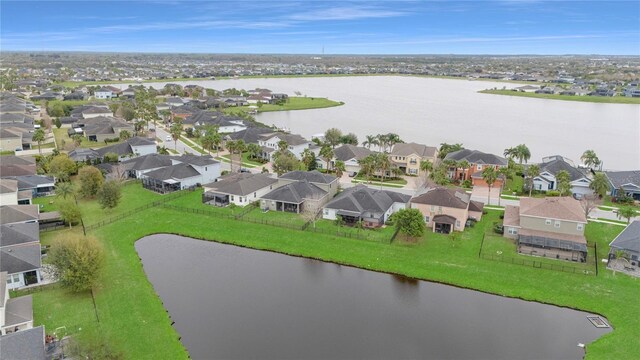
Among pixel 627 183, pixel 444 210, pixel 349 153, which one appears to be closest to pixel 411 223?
pixel 444 210

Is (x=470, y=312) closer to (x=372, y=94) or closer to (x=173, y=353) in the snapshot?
(x=173, y=353)

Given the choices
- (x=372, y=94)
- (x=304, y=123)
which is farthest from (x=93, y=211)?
(x=372, y=94)

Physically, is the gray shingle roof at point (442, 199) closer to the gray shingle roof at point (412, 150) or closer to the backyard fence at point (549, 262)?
the backyard fence at point (549, 262)

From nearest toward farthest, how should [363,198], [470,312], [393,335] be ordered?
[393,335]
[470,312]
[363,198]

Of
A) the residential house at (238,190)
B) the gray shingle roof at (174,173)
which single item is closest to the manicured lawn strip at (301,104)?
the gray shingle roof at (174,173)

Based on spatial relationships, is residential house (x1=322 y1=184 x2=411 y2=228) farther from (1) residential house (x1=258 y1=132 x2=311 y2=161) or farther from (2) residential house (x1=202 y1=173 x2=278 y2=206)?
(1) residential house (x1=258 y1=132 x2=311 y2=161)

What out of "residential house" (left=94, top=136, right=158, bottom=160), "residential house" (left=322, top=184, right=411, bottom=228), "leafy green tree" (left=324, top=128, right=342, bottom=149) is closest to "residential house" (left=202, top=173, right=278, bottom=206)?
"residential house" (left=322, top=184, right=411, bottom=228)

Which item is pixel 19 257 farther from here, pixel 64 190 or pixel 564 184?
pixel 564 184
